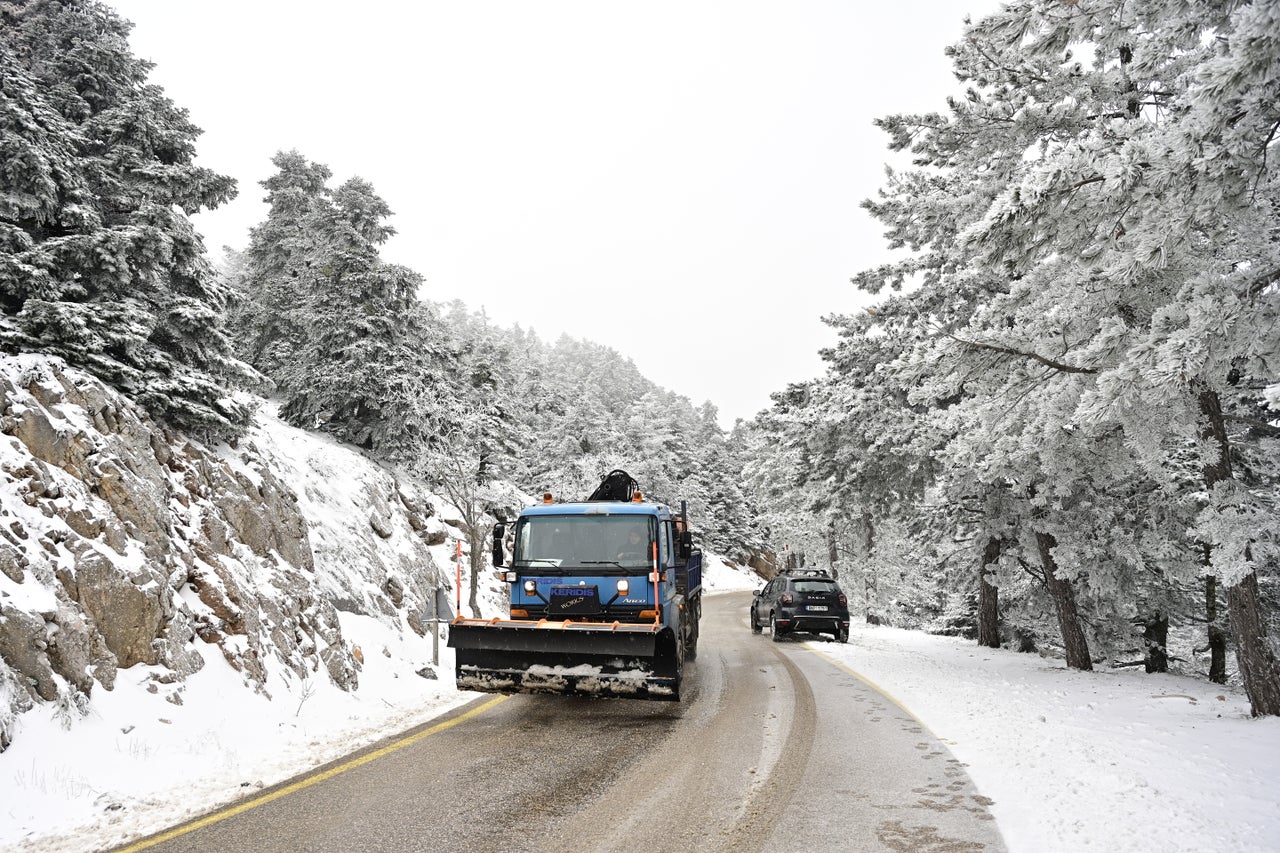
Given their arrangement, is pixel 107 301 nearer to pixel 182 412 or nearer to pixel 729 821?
pixel 182 412

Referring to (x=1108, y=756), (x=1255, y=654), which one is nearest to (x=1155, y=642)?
(x=1255, y=654)

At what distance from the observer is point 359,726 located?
26.0 feet

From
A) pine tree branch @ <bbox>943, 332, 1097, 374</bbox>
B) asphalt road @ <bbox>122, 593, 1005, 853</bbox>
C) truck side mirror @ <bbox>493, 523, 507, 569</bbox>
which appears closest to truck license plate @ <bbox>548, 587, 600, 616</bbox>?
truck side mirror @ <bbox>493, 523, 507, 569</bbox>

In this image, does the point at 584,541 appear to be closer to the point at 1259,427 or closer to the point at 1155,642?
the point at 1259,427

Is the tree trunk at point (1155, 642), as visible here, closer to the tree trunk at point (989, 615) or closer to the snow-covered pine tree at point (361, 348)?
the tree trunk at point (989, 615)

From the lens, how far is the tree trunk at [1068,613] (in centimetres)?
1220

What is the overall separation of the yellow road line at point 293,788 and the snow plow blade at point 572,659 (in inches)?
26.4

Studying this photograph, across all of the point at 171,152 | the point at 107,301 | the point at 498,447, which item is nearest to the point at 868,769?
the point at 107,301

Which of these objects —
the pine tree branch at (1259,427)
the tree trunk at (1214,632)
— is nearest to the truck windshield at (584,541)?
the pine tree branch at (1259,427)

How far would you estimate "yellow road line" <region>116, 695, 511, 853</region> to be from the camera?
446cm

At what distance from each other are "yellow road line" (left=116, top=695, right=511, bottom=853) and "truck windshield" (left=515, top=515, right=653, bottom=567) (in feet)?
6.94

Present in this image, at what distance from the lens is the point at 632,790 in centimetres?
535

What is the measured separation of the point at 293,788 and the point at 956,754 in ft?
19.2

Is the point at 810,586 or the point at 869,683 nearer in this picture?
the point at 869,683
